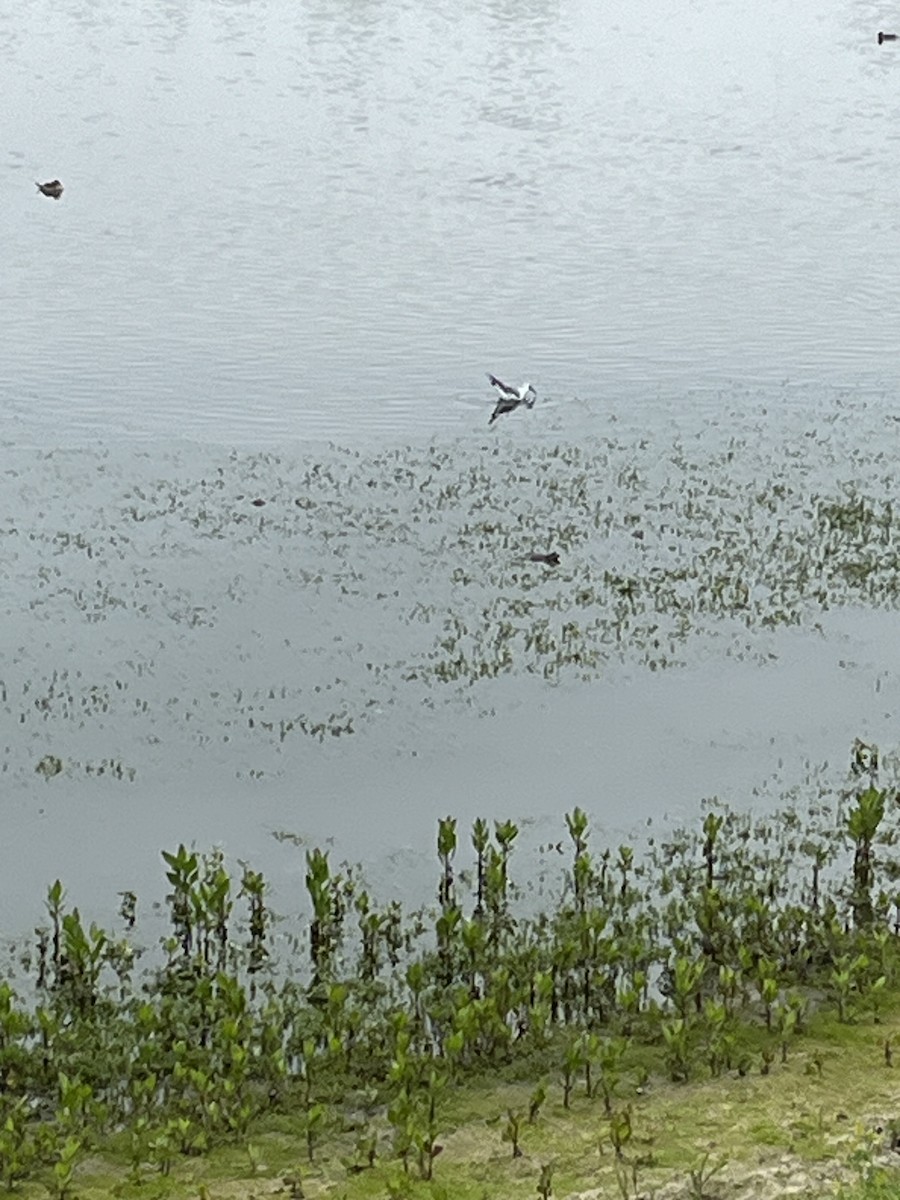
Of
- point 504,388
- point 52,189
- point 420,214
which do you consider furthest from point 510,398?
point 52,189

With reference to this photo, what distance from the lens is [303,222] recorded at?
68.7 feet

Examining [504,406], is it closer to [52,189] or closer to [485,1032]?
[485,1032]

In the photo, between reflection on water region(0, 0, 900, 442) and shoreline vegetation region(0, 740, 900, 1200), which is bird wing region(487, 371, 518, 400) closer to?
reflection on water region(0, 0, 900, 442)

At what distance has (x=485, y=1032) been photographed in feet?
21.6

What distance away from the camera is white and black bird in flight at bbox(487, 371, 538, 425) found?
14.8 metres

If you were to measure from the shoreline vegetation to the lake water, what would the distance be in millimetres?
547

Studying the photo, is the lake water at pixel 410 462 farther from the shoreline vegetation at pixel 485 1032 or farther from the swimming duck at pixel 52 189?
the shoreline vegetation at pixel 485 1032

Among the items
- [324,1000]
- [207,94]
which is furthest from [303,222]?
[324,1000]

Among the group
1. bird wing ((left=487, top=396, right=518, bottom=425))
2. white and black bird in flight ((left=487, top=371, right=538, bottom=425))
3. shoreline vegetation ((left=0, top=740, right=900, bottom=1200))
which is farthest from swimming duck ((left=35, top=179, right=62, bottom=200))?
shoreline vegetation ((left=0, top=740, right=900, bottom=1200))

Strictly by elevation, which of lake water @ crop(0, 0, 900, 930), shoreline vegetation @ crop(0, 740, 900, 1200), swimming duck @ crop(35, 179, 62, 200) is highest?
swimming duck @ crop(35, 179, 62, 200)

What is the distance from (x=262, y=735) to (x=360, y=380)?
21.0 feet

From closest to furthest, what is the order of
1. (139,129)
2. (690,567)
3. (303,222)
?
(690,567) → (303,222) → (139,129)

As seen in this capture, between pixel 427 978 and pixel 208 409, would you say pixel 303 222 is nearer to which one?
pixel 208 409

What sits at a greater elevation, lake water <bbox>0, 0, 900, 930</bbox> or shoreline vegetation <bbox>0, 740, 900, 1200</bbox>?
lake water <bbox>0, 0, 900, 930</bbox>
